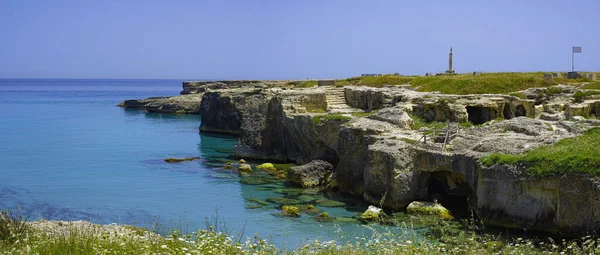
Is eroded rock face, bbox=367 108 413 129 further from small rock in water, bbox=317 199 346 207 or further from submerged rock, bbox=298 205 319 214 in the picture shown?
submerged rock, bbox=298 205 319 214

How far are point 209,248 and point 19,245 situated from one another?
3534 millimetres

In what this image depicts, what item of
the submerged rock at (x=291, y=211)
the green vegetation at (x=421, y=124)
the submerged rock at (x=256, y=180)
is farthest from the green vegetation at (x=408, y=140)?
the submerged rock at (x=256, y=180)

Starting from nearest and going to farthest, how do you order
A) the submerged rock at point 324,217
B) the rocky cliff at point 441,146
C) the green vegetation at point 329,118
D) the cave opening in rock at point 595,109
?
the rocky cliff at point 441,146, the submerged rock at point 324,217, the cave opening in rock at point 595,109, the green vegetation at point 329,118

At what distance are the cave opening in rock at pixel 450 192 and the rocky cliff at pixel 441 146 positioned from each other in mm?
56

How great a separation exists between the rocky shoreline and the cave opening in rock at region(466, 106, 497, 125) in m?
0.06

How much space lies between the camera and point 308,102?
43.4m

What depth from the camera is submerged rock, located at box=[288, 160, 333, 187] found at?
32844mm

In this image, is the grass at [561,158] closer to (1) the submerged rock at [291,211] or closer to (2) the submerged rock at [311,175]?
(1) the submerged rock at [291,211]

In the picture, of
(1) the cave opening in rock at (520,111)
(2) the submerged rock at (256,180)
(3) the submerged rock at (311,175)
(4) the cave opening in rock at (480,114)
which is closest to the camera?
(3) the submerged rock at (311,175)

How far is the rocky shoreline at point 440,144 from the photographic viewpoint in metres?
22.5

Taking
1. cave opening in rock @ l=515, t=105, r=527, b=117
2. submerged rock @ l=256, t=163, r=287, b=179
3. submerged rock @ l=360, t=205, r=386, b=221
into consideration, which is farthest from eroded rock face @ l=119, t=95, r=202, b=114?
submerged rock @ l=360, t=205, r=386, b=221

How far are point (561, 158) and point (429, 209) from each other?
19.4 ft

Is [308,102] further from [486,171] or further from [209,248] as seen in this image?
[209,248]

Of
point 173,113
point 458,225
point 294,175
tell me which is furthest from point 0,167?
point 173,113
